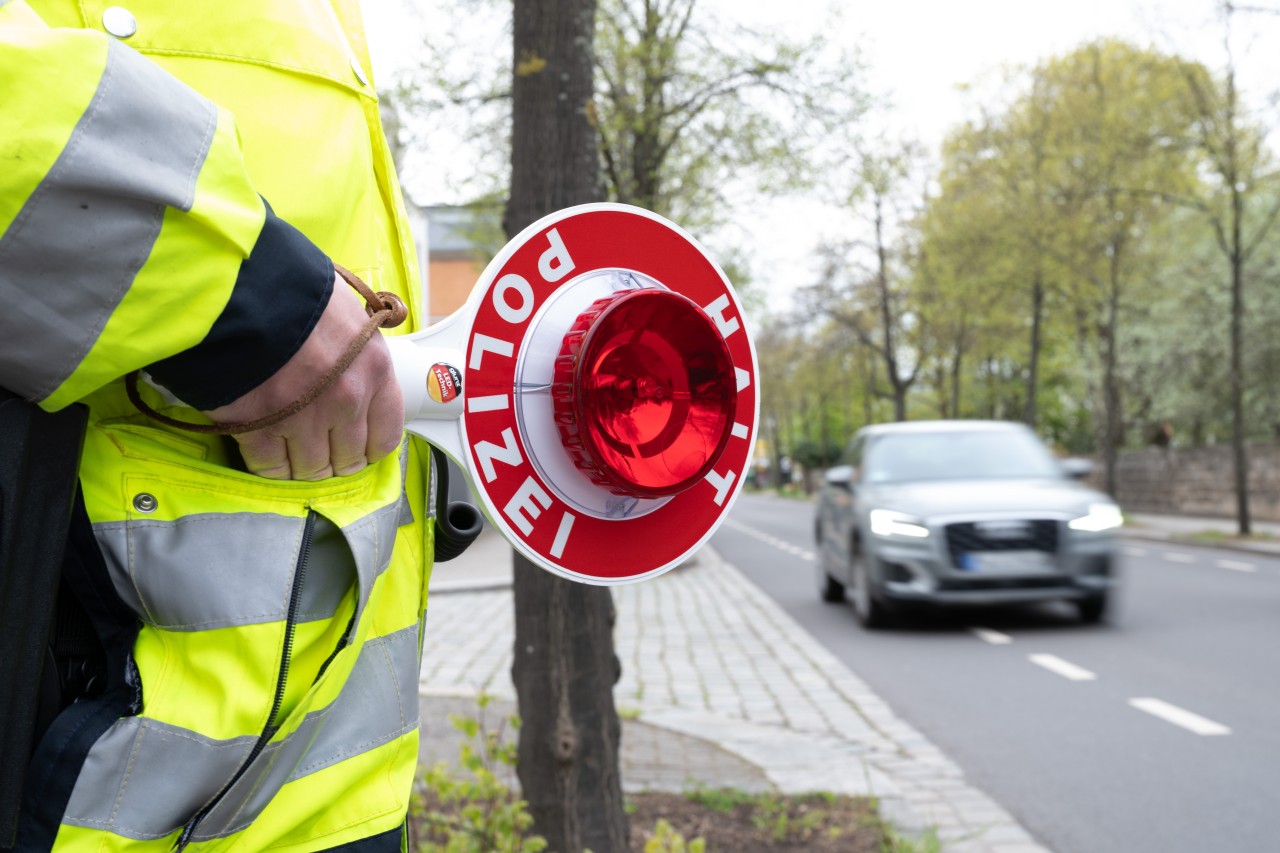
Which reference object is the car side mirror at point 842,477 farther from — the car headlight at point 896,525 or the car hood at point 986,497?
the car headlight at point 896,525

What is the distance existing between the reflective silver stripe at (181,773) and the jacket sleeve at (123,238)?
0.30m

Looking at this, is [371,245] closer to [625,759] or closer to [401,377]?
[401,377]

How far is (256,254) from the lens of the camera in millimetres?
1014

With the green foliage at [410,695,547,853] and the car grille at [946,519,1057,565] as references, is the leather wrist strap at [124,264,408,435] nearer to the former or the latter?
the green foliage at [410,695,547,853]

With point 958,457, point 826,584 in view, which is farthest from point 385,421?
point 826,584

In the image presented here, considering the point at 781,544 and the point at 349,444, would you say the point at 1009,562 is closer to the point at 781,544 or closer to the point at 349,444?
the point at 349,444

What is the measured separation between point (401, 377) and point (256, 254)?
21 cm

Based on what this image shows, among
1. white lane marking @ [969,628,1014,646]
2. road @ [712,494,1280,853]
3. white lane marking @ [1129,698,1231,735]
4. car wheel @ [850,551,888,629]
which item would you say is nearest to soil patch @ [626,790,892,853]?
road @ [712,494,1280,853]

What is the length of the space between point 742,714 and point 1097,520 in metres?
4.12

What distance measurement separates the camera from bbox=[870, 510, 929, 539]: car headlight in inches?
348

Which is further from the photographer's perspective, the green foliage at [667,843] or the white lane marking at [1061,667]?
the white lane marking at [1061,667]

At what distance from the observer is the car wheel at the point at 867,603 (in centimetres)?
933

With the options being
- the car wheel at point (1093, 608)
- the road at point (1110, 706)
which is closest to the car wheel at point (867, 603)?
the road at point (1110, 706)

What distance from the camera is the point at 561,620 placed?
3.19m
